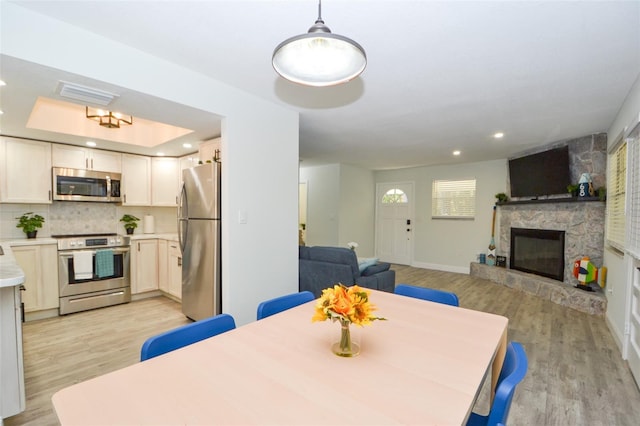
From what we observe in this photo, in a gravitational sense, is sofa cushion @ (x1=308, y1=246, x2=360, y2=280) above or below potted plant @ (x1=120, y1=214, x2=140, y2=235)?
below

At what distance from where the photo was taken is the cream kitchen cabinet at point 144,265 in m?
4.15

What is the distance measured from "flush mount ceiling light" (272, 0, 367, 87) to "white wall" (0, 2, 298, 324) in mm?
1379

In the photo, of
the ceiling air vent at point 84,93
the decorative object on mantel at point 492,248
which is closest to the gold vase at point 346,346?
the ceiling air vent at point 84,93

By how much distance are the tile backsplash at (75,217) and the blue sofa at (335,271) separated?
8.82 ft

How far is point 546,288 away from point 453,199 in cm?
262

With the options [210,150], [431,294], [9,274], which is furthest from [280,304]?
[210,150]

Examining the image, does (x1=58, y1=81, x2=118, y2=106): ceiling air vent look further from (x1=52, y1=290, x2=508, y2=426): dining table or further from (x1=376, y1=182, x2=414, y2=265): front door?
(x1=376, y1=182, x2=414, y2=265): front door

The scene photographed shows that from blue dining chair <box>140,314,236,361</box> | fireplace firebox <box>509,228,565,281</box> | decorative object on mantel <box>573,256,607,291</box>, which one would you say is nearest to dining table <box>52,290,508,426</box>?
blue dining chair <box>140,314,236,361</box>

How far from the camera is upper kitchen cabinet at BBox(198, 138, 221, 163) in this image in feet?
10.8

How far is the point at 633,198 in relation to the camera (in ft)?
8.63

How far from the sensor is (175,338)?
1298 mm

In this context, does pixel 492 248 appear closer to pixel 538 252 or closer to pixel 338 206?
pixel 538 252

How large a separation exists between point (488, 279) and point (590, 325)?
7.02ft

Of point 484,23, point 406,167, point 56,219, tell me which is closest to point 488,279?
point 406,167
